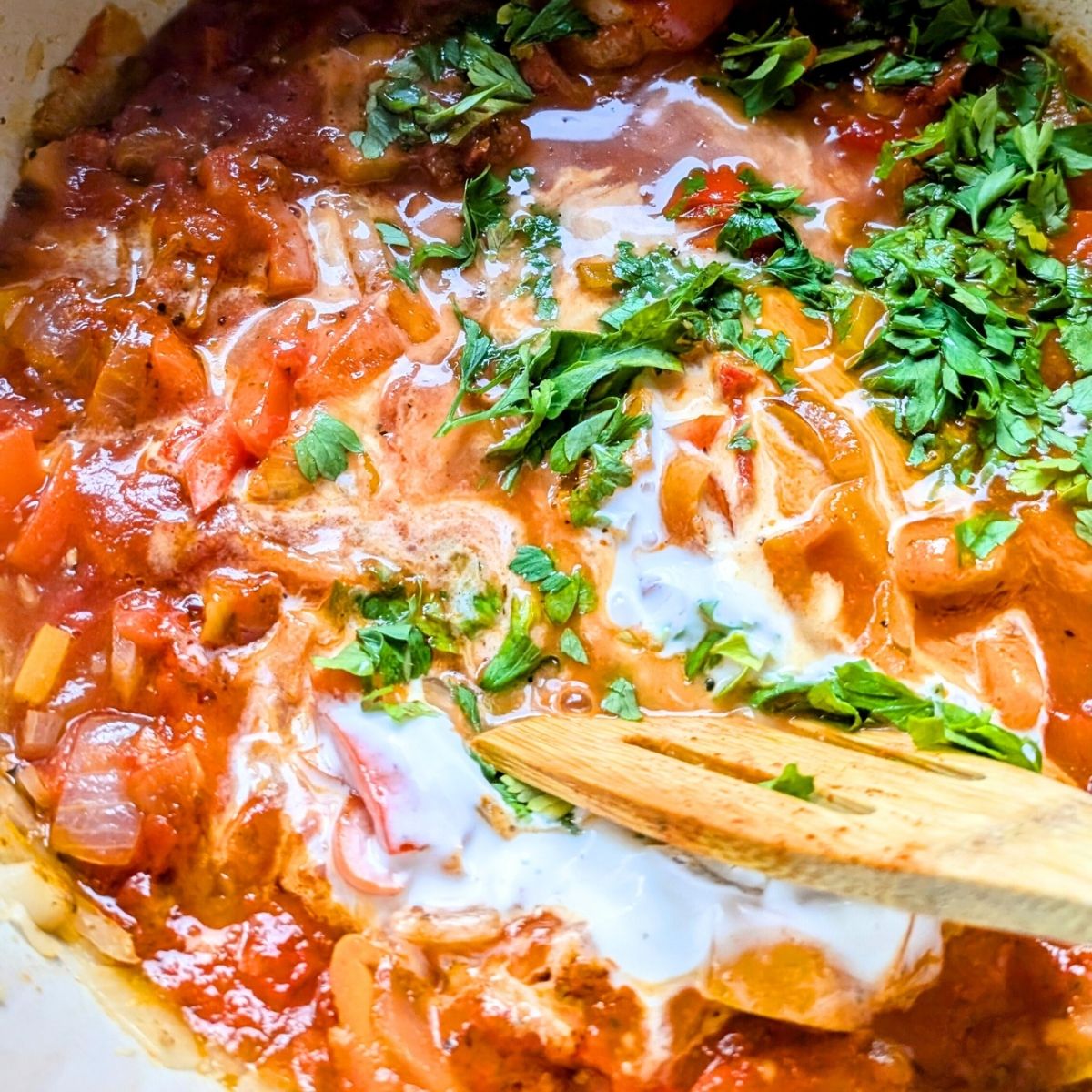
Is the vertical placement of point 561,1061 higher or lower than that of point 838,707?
lower

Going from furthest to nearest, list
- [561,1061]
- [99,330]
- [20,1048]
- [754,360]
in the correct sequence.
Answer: [99,330]
[754,360]
[561,1061]
[20,1048]

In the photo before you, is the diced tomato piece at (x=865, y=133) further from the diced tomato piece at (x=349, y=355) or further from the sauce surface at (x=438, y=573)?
the diced tomato piece at (x=349, y=355)

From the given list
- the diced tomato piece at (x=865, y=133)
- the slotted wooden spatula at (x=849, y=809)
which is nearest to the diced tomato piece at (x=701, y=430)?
the slotted wooden spatula at (x=849, y=809)

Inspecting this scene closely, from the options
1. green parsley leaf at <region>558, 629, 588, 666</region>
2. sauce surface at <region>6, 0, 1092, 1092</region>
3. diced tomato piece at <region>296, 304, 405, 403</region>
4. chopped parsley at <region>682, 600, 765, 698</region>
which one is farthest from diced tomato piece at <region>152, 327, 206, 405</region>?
chopped parsley at <region>682, 600, 765, 698</region>

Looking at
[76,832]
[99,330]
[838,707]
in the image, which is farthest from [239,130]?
[838,707]

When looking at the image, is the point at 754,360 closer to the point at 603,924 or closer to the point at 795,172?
the point at 795,172

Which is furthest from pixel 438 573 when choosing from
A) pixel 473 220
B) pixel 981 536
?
pixel 981 536

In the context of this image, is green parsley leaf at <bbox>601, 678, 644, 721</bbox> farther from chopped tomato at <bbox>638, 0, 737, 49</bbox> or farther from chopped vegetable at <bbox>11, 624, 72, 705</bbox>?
chopped tomato at <bbox>638, 0, 737, 49</bbox>

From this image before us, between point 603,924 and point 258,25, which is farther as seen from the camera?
point 258,25
